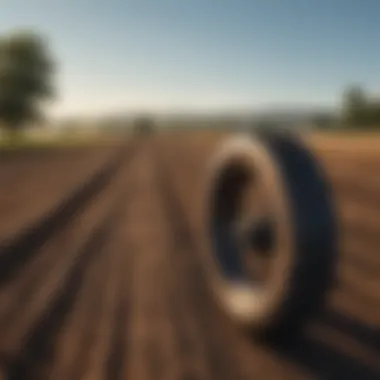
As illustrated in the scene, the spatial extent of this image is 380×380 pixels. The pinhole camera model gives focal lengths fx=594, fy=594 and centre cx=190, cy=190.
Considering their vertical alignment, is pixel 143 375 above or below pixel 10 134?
above

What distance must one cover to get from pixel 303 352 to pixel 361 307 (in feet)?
4.08

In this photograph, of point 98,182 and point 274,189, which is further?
point 98,182

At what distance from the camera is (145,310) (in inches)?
209

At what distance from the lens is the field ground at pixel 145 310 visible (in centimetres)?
412

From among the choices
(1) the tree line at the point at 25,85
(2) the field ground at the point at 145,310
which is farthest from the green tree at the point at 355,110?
(2) the field ground at the point at 145,310

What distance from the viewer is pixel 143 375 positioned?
3.96 metres

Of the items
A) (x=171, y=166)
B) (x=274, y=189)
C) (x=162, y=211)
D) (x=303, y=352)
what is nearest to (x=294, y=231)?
(x=274, y=189)

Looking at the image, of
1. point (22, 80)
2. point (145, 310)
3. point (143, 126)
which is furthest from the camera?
point (143, 126)

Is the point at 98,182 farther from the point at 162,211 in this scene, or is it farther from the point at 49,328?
the point at 49,328

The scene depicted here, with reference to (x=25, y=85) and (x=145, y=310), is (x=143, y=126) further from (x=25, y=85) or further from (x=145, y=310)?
(x=145, y=310)

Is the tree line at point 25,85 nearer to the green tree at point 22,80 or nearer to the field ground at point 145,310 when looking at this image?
the green tree at point 22,80

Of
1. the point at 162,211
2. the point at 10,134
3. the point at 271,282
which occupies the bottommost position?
the point at 10,134

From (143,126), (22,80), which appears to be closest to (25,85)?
(22,80)

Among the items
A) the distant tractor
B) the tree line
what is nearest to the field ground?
the tree line
